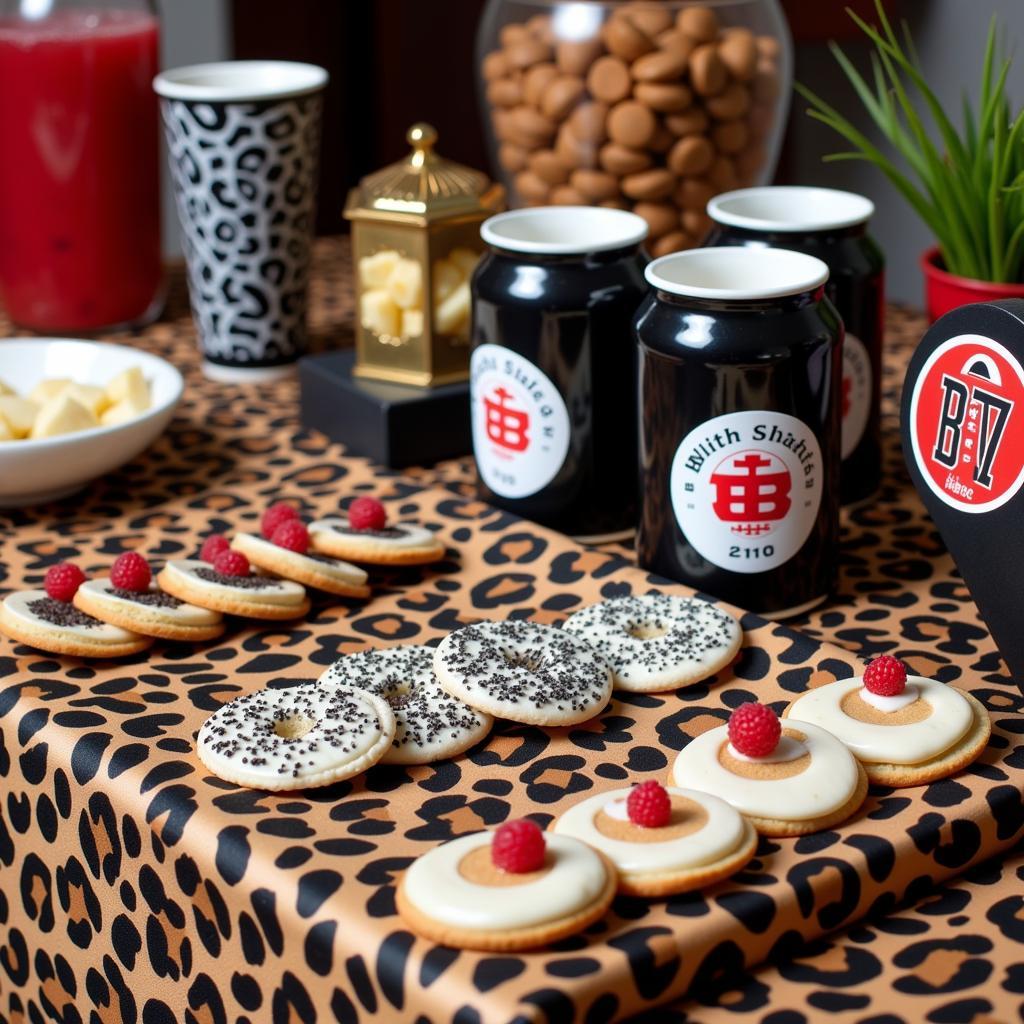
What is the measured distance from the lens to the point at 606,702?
776 millimetres

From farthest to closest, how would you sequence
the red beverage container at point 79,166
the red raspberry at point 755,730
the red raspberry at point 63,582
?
the red beverage container at point 79,166, the red raspberry at point 63,582, the red raspberry at point 755,730

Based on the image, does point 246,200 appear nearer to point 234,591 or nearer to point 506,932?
point 234,591

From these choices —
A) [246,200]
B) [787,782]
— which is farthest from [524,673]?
[246,200]

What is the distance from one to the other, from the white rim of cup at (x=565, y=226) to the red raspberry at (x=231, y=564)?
0.28 meters

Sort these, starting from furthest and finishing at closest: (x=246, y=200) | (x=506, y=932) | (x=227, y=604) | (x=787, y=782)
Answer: (x=246, y=200) < (x=227, y=604) < (x=787, y=782) < (x=506, y=932)

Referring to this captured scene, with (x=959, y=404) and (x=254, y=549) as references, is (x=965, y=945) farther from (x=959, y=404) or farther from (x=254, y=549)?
(x=254, y=549)

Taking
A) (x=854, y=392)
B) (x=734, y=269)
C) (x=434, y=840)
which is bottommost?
(x=434, y=840)

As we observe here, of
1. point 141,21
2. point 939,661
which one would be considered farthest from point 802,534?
point 141,21

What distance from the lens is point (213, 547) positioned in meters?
0.96

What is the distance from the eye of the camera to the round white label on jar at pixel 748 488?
33.7 inches

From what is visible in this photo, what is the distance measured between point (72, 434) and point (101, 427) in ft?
0.13

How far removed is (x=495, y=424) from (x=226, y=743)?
1.20ft

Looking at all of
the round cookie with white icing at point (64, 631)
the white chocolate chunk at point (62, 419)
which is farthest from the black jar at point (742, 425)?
the white chocolate chunk at point (62, 419)

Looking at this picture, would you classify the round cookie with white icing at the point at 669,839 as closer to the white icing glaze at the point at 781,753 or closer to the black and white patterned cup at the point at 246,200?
the white icing glaze at the point at 781,753
